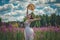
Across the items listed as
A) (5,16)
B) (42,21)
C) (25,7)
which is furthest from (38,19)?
(5,16)

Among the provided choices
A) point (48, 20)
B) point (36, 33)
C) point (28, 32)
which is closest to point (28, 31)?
point (28, 32)

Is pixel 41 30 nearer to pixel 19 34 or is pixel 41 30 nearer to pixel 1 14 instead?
pixel 19 34

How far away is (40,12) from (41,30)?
0.71 feet

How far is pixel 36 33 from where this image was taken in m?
2.18

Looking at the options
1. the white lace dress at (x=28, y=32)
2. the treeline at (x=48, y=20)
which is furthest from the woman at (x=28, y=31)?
the treeline at (x=48, y=20)

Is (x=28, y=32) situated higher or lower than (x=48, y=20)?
lower

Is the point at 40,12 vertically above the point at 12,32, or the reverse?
the point at 40,12

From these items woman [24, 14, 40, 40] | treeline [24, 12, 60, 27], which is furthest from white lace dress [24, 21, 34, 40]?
treeline [24, 12, 60, 27]

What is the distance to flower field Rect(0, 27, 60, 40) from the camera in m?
2.18

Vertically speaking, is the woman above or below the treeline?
below

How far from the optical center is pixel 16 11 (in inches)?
88.6

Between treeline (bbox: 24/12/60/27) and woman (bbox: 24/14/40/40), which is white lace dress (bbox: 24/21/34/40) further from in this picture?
treeline (bbox: 24/12/60/27)

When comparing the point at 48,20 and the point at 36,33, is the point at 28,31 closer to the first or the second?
the point at 36,33

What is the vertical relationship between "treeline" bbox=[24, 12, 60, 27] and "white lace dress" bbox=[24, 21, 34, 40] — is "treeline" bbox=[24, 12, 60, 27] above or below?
above
